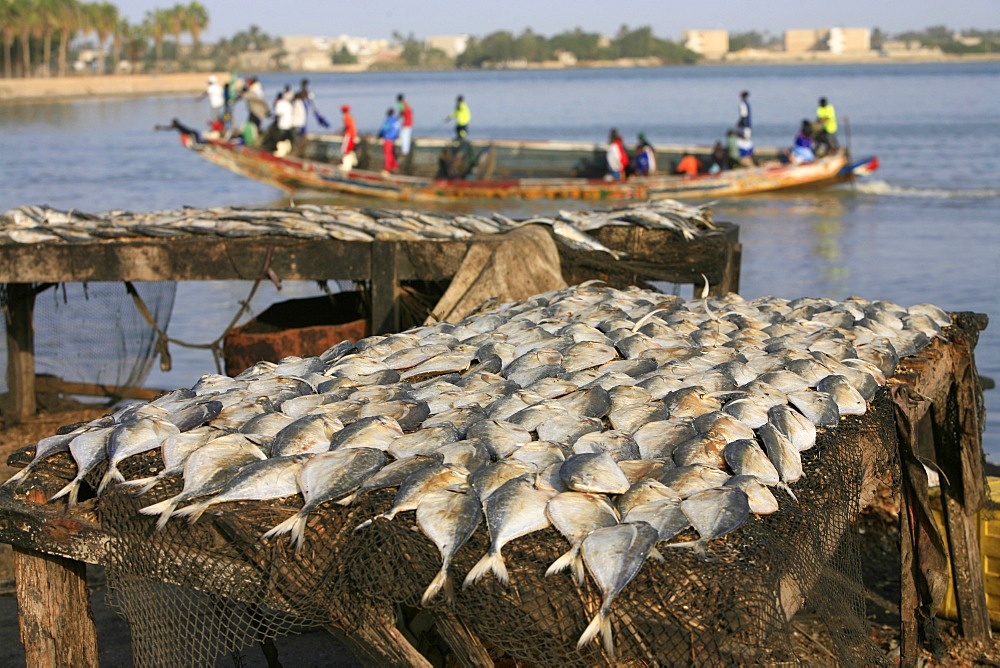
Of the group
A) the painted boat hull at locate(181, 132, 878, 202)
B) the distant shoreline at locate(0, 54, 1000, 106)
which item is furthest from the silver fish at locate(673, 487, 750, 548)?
the distant shoreline at locate(0, 54, 1000, 106)

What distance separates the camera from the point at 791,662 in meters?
2.70

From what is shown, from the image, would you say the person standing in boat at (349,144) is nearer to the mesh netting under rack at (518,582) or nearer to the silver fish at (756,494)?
the mesh netting under rack at (518,582)

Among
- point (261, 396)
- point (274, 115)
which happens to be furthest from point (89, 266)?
point (274, 115)

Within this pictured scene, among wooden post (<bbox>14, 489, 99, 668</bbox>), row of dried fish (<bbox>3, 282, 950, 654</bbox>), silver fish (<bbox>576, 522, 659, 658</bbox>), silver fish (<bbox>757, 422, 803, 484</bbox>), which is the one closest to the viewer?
silver fish (<bbox>576, 522, 659, 658</bbox>)

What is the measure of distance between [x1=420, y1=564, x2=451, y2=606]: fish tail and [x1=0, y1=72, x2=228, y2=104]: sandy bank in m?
80.0

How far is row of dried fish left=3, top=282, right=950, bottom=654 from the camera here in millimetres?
2820

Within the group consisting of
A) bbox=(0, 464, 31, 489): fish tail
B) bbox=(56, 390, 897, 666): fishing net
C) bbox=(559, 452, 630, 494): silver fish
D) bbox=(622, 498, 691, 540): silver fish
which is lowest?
bbox=(56, 390, 897, 666): fishing net

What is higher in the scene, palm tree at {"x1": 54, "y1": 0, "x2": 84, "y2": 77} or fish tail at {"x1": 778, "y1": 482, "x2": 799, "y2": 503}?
palm tree at {"x1": 54, "y1": 0, "x2": 84, "y2": 77}

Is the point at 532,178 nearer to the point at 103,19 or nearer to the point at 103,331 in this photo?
the point at 103,331

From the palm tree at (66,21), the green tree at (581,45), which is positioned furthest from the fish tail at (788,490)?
the green tree at (581,45)

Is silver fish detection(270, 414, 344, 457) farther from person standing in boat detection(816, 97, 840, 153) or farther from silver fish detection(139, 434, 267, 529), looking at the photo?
person standing in boat detection(816, 97, 840, 153)

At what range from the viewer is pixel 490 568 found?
2.74m

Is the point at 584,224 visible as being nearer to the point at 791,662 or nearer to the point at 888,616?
the point at 888,616

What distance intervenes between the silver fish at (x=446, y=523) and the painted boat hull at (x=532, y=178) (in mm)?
19886
